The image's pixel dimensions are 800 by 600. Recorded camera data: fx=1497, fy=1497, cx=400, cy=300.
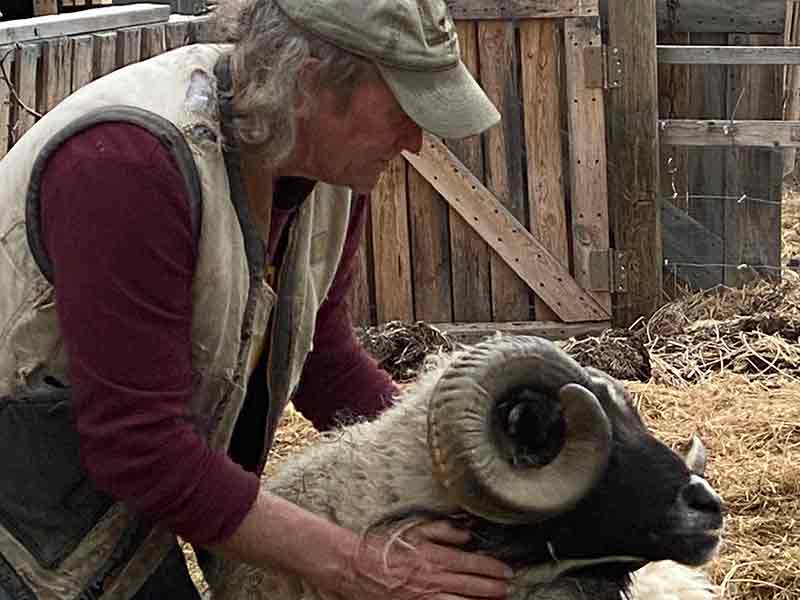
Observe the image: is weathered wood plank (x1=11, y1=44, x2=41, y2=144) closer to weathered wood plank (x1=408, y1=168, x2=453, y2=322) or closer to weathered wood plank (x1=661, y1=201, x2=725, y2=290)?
weathered wood plank (x1=408, y1=168, x2=453, y2=322)

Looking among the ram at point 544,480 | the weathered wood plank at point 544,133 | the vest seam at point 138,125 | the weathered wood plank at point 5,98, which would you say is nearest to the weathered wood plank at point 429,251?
the weathered wood plank at point 544,133

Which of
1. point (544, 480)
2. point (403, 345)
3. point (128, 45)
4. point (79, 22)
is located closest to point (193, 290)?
point (544, 480)

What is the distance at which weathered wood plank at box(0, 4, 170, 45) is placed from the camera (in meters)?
7.51

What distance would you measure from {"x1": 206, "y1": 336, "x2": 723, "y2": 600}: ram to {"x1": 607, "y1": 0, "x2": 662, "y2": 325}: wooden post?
6.09m

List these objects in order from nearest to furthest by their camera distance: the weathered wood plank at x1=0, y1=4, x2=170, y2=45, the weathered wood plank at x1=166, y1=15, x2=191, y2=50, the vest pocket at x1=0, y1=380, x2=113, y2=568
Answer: the vest pocket at x1=0, y1=380, x2=113, y2=568 < the weathered wood plank at x1=0, y1=4, x2=170, y2=45 < the weathered wood plank at x1=166, y1=15, x2=191, y2=50

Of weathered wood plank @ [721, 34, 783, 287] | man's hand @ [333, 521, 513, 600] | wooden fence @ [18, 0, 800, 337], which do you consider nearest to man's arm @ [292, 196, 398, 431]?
man's hand @ [333, 521, 513, 600]

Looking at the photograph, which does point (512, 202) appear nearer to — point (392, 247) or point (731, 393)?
point (392, 247)

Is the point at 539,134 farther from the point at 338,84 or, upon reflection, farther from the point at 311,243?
the point at 338,84

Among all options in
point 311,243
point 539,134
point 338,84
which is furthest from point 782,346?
point 338,84

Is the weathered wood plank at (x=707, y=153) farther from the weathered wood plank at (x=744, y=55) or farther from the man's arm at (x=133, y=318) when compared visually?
the man's arm at (x=133, y=318)

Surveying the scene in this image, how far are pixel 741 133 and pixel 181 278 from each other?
22.7 ft

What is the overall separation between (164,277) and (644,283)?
23.5 feet

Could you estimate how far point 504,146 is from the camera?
10.1 meters

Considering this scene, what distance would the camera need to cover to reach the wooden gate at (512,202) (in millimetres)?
9719
